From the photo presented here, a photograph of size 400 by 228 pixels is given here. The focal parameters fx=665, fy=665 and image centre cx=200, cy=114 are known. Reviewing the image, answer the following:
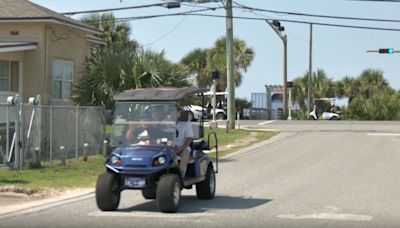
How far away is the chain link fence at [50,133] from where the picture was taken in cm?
1730

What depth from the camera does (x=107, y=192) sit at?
10.7m

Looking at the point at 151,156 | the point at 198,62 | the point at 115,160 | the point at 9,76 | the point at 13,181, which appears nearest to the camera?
the point at 151,156

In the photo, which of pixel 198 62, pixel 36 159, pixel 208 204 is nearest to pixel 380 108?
pixel 198 62

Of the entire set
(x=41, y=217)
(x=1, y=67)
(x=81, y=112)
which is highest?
(x=1, y=67)

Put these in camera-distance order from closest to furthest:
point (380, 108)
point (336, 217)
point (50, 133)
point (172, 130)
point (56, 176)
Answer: point (336, 217) < point (172, 130) < point (56, 176) < point (50, 133) < point (380, 108)

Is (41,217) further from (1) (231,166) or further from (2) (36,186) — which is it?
(1) (231,166)

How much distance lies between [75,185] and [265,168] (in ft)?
19.1

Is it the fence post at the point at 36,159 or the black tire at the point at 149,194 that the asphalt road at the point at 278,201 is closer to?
the black tire at the point at 149,194

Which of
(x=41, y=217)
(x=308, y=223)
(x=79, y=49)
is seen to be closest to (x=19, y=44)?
(x=79, y=49)

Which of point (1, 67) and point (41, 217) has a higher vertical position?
point (1, 67)

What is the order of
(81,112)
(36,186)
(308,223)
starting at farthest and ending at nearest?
1. (81,112)
2. (36,186)
3. (308,223)

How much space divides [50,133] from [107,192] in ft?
28.3

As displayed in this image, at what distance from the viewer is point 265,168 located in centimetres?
1842

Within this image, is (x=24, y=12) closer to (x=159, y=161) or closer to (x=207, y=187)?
(x=207, y=187)
